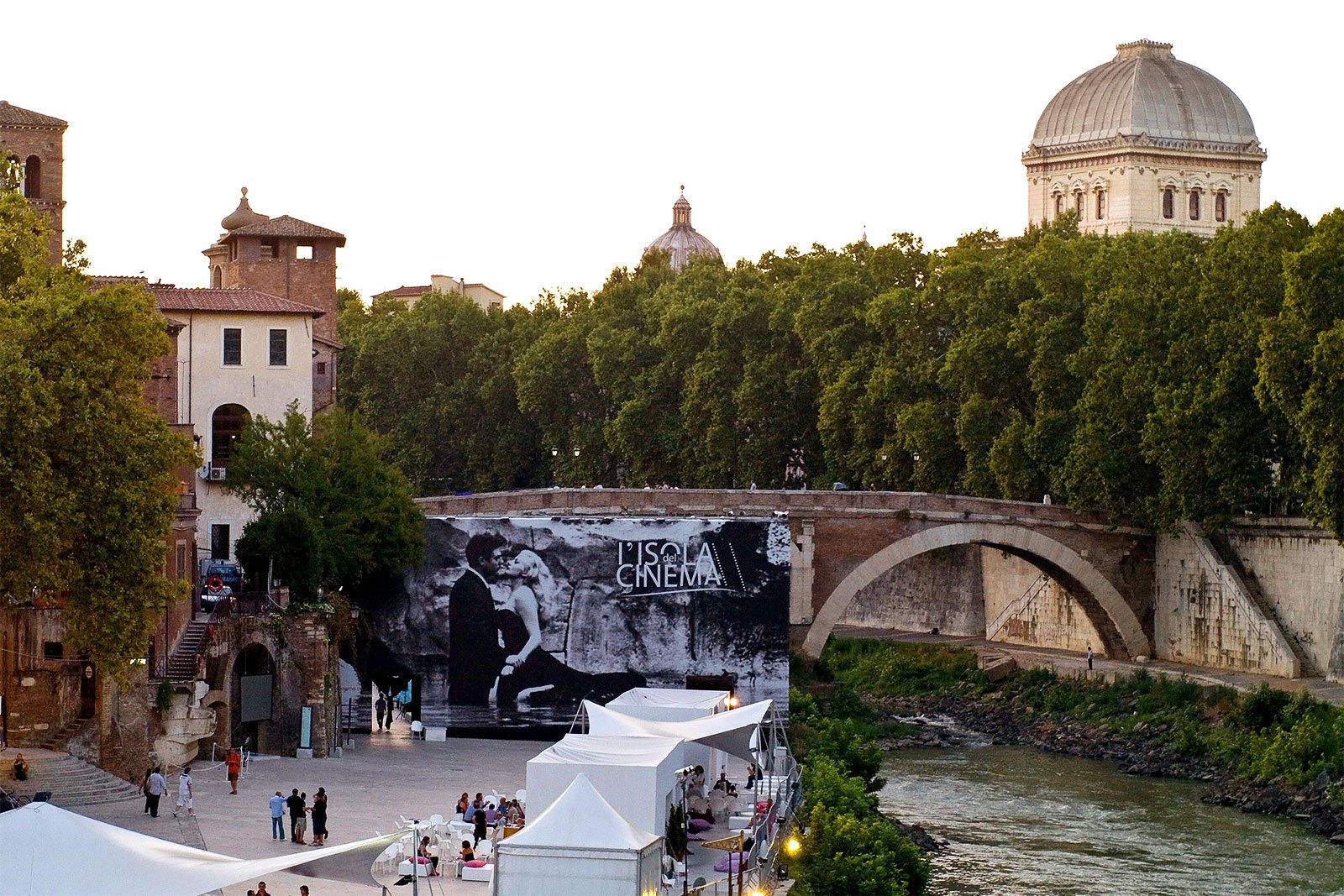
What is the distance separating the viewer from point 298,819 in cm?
2953

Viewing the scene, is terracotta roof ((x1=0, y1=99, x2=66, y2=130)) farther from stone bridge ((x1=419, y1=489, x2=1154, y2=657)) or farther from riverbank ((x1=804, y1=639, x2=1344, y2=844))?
riverbank ((x1=804, y1=639, x2=1344, y2=844))

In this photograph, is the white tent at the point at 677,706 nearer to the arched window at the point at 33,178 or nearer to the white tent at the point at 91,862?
the white tent at the point at 91,862

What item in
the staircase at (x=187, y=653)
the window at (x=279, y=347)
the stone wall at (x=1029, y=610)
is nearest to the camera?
the staircase at (x=187, y=653)

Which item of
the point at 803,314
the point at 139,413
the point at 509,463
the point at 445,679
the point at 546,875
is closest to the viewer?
the point at 546,875

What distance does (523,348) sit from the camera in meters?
75.8

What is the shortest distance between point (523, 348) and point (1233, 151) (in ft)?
97.9

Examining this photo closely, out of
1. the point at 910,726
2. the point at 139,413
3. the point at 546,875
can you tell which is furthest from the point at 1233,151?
the point at 546,875

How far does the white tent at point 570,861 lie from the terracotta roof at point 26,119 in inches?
891

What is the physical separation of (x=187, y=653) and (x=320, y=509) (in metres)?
7.04

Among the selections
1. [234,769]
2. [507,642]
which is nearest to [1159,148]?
[507,642]

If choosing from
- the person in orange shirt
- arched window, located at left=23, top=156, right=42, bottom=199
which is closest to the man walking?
the person in orange shirt

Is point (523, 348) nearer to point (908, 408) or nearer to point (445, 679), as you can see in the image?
point (908, 408)

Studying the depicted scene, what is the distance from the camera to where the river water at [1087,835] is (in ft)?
111

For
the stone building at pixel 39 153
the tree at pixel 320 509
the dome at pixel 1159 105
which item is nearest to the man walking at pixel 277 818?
the tree at pixel 320 509
